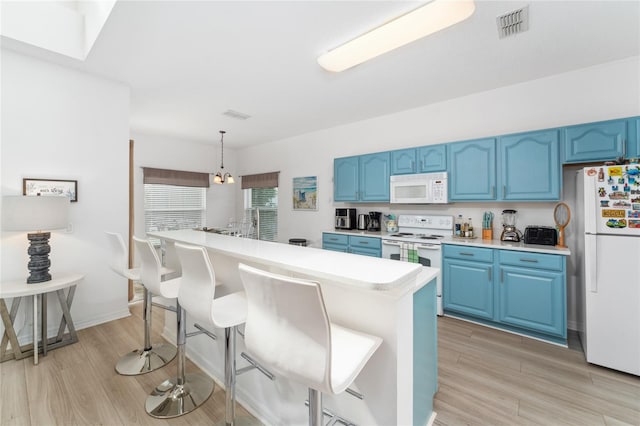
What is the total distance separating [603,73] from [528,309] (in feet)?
7.96

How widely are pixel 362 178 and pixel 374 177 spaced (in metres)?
0.21

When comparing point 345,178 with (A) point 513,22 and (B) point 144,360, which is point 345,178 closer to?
(A) point 513,22

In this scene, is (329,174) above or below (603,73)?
below

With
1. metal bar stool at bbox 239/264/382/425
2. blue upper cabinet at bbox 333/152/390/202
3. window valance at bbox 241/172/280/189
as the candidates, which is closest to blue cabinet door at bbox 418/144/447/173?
blue upper cabinet at bbox 333/152/390/202

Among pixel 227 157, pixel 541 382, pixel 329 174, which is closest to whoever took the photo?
pixel 541 382

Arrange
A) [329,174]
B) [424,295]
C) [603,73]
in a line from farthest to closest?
[329,174]
[603,73]
[424,295]

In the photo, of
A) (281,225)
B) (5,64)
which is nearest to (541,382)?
(281,225)

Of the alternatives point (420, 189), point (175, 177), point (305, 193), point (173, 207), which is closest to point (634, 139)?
point (420, 189)

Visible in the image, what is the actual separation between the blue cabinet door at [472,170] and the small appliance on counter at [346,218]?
1.54 metres

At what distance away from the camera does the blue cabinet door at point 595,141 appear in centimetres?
245

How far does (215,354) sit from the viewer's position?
7.13 ft

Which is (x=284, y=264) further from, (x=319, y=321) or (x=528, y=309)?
(x=528, y=309)

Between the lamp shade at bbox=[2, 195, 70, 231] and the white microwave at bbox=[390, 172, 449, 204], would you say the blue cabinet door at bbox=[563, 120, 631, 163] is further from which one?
A: the lamp shade at bbox=[2, 195, 70, 231]

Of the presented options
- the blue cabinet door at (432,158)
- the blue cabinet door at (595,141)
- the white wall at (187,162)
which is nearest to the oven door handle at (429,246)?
the blue cabinet door at (432,158)
